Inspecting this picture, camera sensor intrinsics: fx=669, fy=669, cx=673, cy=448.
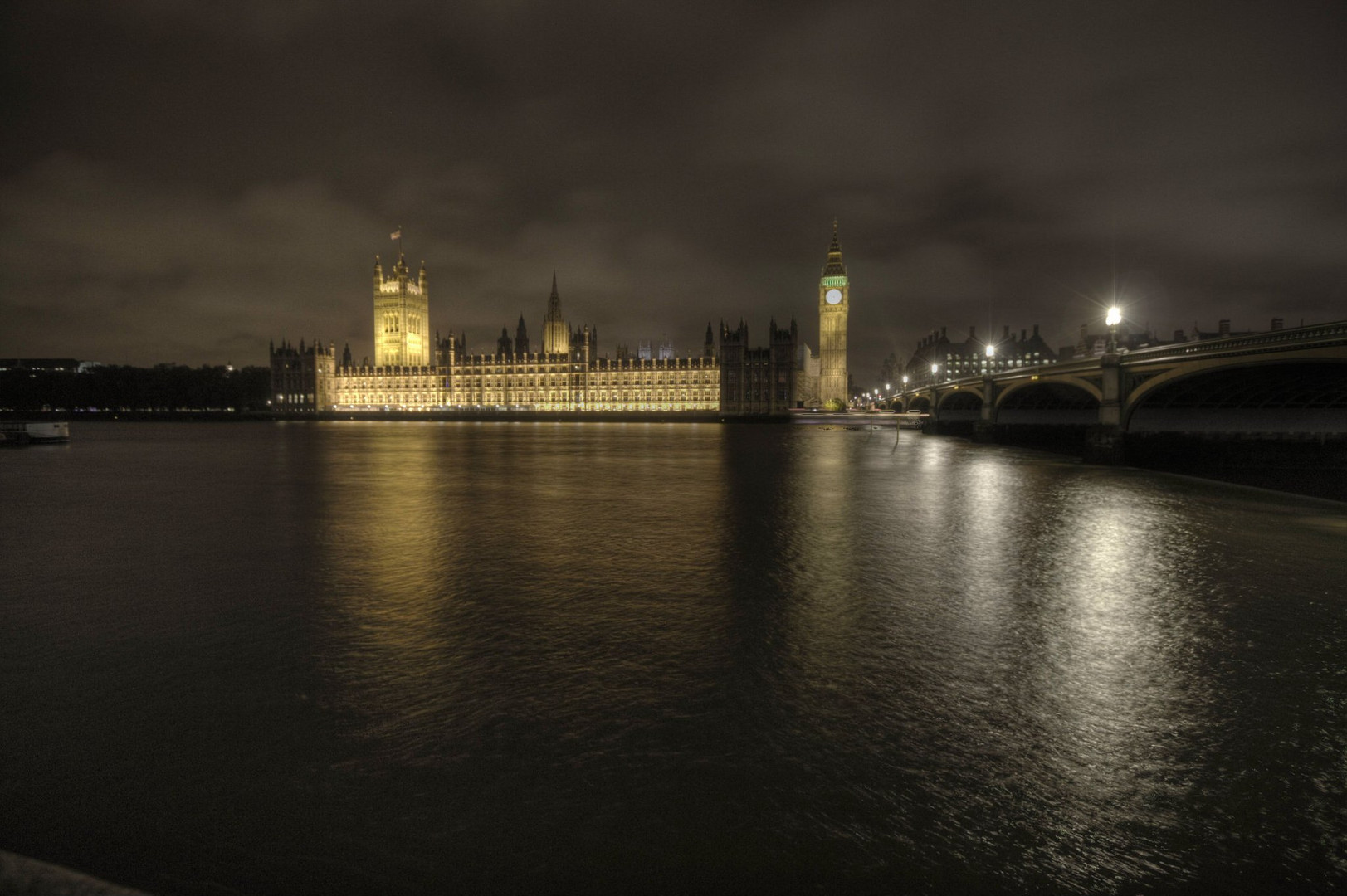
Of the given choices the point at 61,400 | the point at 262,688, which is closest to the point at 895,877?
the point at 262,688

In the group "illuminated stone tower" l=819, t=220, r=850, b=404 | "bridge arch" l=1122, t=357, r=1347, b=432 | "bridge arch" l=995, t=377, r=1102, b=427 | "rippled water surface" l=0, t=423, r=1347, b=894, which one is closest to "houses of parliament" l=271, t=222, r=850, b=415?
"illuminated stone tower" l=819, t=220, r=850, b=404

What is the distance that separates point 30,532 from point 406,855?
13.8m

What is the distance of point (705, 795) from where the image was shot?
13.3 feet

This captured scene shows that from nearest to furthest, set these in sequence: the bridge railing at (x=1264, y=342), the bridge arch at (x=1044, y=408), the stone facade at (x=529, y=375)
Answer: the bridge railing at (x=1264, y=342) → the bridge arch at (x=1044, y=408) → the stone facade at (x=529, y=375)

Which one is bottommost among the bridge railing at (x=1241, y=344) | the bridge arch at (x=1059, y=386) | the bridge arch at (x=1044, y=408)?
the bridge arch at (x=1044, y=408)

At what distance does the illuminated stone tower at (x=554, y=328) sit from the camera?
16538 centimetres

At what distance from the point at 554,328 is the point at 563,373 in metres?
27.5

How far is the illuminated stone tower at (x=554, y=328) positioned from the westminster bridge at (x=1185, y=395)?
11492cm

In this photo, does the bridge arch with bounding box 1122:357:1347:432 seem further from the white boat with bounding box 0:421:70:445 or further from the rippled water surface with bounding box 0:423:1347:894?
the white boat with bounding box 0:421:70:445

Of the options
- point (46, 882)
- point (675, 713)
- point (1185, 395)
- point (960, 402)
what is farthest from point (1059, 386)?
point (46, 882)

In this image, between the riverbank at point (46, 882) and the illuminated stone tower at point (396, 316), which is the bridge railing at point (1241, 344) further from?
the illuminated stone tower at point (396, 316)

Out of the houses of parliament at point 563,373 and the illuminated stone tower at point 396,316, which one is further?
the illuminated stone tower at point 396,316

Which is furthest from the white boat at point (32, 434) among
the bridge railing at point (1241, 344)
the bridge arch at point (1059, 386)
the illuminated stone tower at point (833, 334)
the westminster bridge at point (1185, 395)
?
the illuminated stone tower at point (833, 334)

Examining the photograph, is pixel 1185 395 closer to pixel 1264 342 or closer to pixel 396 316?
pixel 1264 342
